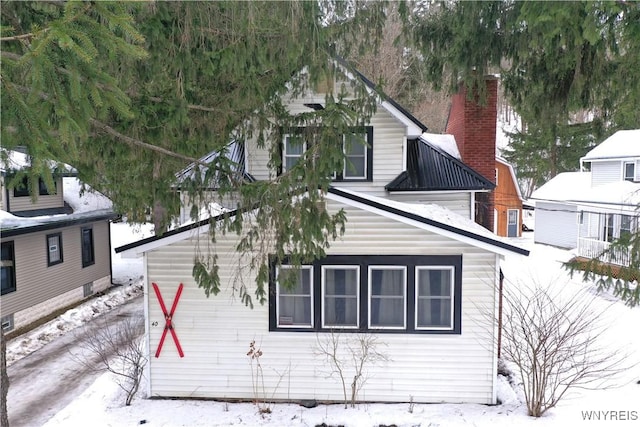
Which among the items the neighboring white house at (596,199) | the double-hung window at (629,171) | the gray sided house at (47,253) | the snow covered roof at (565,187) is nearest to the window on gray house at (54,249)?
the gray sided house at (47,253)

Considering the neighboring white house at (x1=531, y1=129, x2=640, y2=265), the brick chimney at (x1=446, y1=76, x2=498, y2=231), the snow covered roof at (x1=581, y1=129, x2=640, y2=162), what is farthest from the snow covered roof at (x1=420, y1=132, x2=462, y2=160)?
the snow covered roof at (x1=581, y1=129, x2=640, y2=162)

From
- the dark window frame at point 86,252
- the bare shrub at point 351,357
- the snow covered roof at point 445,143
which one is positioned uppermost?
the snow covered roof at point 445,143

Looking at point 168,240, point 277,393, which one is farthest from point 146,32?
point 277,393

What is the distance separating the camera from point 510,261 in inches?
778

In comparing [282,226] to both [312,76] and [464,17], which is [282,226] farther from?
[464,17]

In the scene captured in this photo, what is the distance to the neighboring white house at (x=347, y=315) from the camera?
23.1 feet

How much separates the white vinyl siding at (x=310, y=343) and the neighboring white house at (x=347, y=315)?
0.02 m

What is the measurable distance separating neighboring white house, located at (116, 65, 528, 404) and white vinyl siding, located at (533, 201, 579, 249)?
1799 centimetres

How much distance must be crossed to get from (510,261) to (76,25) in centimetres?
2053

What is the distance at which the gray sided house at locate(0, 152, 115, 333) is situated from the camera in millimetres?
10852

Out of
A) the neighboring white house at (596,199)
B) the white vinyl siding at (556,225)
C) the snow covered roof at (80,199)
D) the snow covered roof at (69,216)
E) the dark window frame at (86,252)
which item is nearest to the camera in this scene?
the snow covered roof at (69,216)

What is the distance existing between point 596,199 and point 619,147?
315 centimetres

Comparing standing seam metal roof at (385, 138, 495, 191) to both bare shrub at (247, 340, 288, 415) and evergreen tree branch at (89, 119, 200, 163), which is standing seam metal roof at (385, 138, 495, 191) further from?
evergreen tree branch at (89, 119, 200, 163)

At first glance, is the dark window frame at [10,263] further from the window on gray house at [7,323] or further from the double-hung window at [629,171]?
the double-hung window at [629,171]
